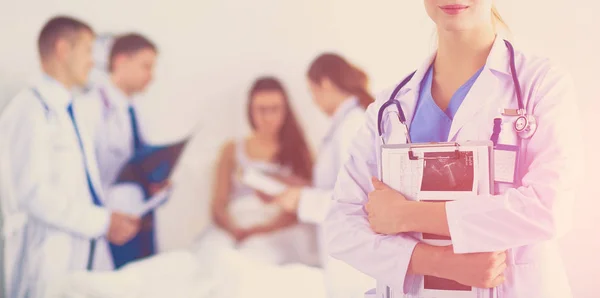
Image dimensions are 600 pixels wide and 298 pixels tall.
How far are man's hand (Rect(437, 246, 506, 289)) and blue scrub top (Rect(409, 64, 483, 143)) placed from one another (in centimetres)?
24

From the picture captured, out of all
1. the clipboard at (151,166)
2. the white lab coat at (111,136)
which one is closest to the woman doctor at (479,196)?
the clipboard at (151,166)

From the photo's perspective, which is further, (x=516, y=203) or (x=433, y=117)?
(x=433, y=117)

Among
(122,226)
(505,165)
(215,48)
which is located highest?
(215,48)

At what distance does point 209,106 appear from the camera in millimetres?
1834

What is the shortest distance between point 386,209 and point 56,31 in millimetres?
1222

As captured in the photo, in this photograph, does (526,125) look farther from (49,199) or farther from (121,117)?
(49,199)

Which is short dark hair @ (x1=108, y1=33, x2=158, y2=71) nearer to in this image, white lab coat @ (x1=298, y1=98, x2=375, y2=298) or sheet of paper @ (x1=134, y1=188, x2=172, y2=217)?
sheet of paper @ (x1=134, y1=188, x2=172, y2=217)

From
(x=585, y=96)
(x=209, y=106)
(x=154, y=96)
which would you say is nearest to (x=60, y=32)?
(x=154, y=96)

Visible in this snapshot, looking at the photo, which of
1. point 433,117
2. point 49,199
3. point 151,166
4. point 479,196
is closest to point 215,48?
point 151,166

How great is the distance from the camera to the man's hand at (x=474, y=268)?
1154 millimetres

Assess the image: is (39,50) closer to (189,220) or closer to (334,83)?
(189,220)

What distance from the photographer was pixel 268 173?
1778 mm

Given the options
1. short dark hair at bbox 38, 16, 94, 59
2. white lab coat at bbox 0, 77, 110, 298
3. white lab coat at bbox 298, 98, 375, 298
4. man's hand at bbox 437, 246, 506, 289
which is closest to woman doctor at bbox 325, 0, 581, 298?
man's hand at bbox 437, 246, 506, 289

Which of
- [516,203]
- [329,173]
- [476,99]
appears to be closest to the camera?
[516,203]
